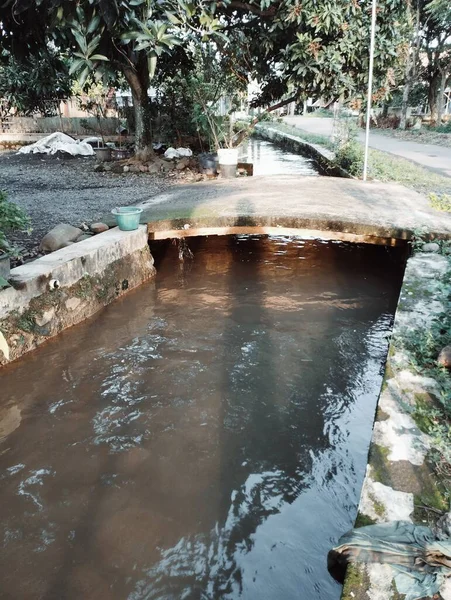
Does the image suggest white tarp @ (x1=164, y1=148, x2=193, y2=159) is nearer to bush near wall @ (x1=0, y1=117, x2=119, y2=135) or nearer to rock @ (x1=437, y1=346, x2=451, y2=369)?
bush near wall @ (x1=0, y1=117, x2=119, y2=135)

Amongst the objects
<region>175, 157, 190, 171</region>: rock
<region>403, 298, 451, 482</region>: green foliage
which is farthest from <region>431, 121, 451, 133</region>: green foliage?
<region>403, 298, 451, 482</region>: green foliage

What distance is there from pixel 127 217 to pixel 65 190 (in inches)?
175

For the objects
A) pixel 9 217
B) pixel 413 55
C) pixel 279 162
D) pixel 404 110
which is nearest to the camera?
pixel 9 217

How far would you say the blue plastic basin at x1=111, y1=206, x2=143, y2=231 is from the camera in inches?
212

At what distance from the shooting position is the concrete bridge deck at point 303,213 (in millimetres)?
5391

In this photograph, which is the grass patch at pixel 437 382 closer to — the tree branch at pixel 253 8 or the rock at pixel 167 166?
the tree branch at pixel 253 8

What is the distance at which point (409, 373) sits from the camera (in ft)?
9.14

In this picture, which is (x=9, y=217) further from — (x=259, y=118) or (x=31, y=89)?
(x=31, y=89)

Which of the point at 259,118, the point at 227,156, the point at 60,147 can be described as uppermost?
the point at 259,118

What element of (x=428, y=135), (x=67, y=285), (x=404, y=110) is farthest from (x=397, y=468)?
(x=404, y=110)

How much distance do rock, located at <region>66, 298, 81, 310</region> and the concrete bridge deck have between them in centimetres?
155

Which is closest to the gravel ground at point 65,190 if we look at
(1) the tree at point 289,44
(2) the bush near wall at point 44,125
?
(1) the tree at point 289,44

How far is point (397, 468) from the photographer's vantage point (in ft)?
6.75

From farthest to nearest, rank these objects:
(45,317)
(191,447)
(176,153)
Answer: (176,153) < (45,317) < (191,447)
